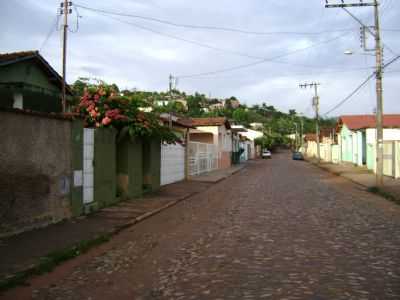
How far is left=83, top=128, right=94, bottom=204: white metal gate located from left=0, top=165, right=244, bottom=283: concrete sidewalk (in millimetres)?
558

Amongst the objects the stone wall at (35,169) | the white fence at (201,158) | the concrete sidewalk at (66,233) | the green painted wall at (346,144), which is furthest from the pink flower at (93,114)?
the green painted wall at (346,144)

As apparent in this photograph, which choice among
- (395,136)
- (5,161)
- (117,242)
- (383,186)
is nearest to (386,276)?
(117,242)

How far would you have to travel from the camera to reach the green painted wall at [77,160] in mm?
11227

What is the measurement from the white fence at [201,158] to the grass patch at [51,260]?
62.0ft

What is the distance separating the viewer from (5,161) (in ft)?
28.1

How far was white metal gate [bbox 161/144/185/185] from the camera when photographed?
21431 mm

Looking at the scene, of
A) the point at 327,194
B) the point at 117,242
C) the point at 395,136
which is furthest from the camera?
the point at 395,136

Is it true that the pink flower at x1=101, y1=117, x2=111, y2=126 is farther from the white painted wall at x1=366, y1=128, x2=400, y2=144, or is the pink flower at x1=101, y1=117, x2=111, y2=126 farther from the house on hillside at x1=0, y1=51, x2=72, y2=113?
the white painted wall at x1=366, y1=128, x2=400, y2=144

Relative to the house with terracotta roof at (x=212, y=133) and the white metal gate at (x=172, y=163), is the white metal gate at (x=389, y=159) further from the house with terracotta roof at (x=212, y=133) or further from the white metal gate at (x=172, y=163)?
the house with terracotta roof at (x=212, y=133)

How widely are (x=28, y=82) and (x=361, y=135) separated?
101 ft

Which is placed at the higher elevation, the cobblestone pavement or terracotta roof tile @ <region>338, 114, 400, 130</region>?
terracotta roof tile @ <region>338, 114, 400, 130</region>

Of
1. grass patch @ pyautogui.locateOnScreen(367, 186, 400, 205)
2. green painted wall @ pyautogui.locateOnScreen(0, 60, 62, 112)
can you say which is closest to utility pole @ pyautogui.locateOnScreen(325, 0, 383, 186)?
grass patch @ pyautogui.locateOnScreen(367, 186, 400, 205)

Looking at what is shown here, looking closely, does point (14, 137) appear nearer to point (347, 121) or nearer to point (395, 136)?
point (395, 136)

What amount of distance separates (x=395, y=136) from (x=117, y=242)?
33.1 metres
